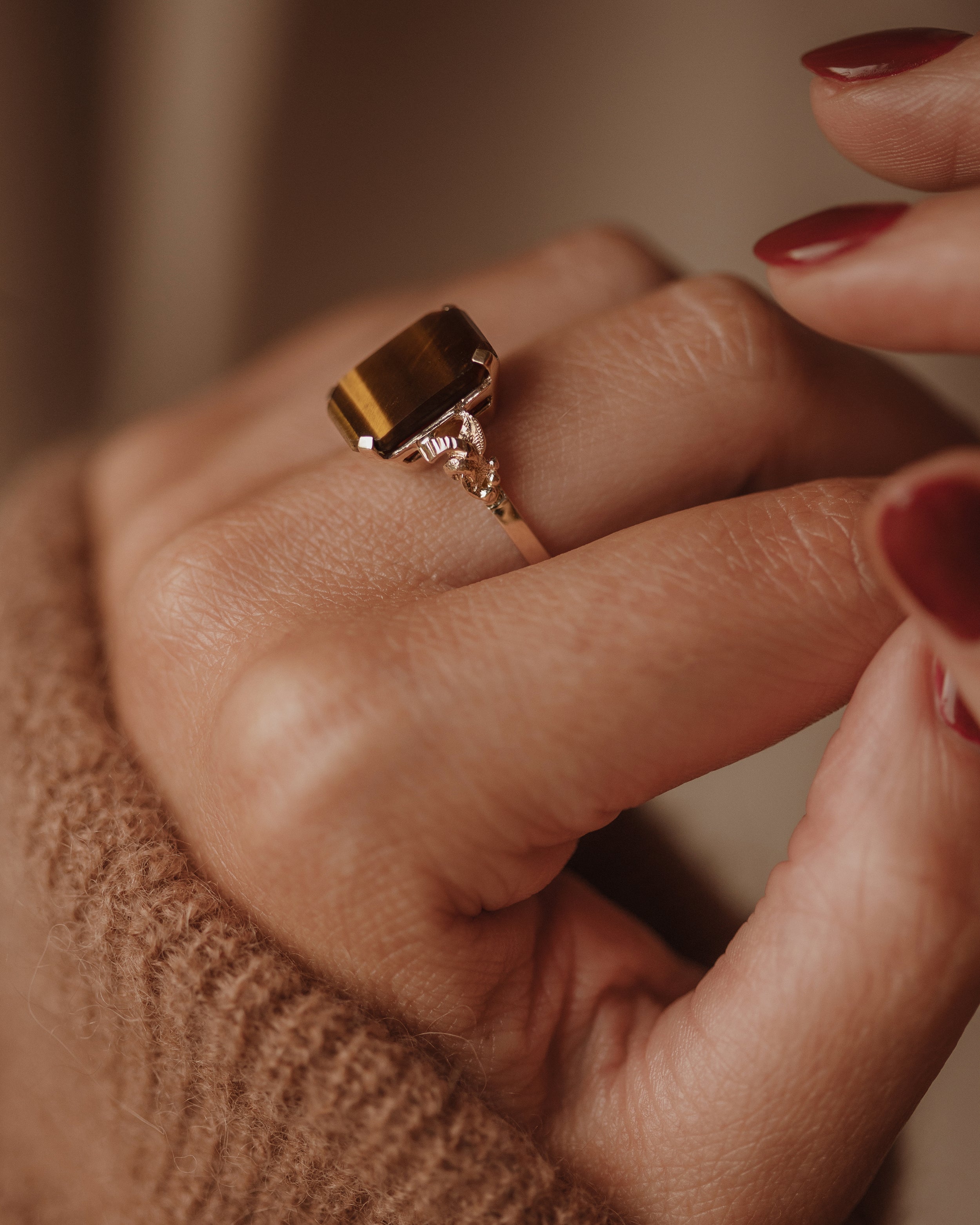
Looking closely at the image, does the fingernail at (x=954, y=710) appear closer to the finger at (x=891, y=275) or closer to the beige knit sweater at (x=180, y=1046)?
the finger at (x=891, y=275)

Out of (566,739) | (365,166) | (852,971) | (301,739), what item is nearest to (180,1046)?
(301,739)

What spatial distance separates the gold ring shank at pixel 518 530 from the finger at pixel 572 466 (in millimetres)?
20

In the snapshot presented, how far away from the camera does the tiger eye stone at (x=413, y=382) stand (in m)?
0.68

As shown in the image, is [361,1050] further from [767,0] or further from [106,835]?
[767,0]

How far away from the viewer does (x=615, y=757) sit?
0.57 metres

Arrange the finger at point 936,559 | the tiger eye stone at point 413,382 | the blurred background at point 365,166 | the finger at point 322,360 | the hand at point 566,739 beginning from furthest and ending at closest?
the blurred background at point 365,166
the finger at point 322,360
the tiger eye stone at point 413,382
the hand at point 566,739
the finger at point 936,559

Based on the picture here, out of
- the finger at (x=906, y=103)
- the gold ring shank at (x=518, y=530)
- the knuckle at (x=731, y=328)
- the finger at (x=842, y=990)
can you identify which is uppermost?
the finger at (x=906, y=103)

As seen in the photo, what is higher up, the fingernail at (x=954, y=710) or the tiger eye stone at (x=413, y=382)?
the tiger eye stone at (x=413, y=382)

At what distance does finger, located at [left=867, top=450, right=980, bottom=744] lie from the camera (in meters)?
0.46

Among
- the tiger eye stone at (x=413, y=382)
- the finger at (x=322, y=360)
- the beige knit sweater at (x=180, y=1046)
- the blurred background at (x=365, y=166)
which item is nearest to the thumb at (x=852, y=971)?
the beige knit sweater at (x=180, y=1046)

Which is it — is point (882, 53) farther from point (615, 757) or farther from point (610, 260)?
point (615, 757)

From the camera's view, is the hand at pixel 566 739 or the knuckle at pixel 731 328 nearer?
the hand at pixel 566 739

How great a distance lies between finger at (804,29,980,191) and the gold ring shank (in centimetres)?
40

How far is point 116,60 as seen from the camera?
1794 mm
